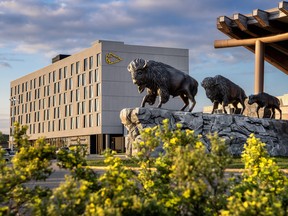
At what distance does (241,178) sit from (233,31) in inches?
1266

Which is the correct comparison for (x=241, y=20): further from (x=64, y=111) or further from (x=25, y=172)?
(x=64, y=111)

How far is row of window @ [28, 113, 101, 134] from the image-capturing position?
236ft

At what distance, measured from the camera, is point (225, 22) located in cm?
3631

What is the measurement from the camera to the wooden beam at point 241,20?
3531 centimetres

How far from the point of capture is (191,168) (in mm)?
5625

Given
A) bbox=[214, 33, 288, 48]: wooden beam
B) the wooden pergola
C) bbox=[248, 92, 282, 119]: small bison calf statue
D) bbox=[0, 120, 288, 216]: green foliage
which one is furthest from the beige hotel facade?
bbox=[0, 120, 288, 216]: green foliage

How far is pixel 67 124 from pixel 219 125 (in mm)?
54286

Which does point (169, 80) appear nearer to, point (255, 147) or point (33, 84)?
point (255, 147)

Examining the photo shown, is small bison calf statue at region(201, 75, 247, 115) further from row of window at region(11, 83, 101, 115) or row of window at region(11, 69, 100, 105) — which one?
row of window at region(11, 69, 100, 105)

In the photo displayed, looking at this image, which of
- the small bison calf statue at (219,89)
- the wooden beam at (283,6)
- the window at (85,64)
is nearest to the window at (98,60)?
the window at (85,64)

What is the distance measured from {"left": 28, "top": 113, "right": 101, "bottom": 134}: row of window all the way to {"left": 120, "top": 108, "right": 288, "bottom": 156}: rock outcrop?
4323 cm

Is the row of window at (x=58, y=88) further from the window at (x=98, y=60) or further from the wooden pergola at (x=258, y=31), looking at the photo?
the wooden pergola at (x=258, y=31)

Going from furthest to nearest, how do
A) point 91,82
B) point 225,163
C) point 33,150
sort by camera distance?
point 91,82 → point 33,150 → point 225,163

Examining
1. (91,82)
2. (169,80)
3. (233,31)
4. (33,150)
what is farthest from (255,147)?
(91,82)
